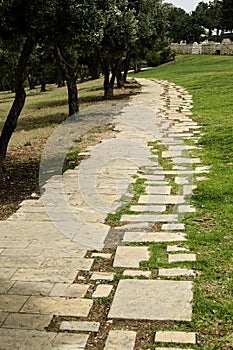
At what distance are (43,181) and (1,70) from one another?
98.2 feet

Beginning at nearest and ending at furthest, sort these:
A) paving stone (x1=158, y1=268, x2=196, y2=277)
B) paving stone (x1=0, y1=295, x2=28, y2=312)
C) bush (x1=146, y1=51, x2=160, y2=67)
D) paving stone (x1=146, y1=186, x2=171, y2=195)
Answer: paving stone (x1=0, y1=295, x2=28, y2=312) → paving stone (x1=158, y1=268, x2=196, y2=277) → paving stone (x1=146, y1=186, x2=171, y2=195) → bush (x1=146, y1=51, x2=160, y2=67)

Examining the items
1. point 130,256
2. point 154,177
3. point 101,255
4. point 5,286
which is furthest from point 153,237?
point 154,177

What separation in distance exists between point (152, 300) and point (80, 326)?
563 millimetres

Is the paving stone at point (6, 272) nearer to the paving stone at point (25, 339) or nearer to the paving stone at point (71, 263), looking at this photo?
the paving stone at point (71, 263)

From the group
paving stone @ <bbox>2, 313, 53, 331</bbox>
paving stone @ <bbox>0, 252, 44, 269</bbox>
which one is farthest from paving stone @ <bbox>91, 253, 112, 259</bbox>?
paving stone @ <bbox>2, 313, 53, 331</bbox>

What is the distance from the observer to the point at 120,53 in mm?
17359

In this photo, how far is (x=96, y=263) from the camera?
14.4 ft

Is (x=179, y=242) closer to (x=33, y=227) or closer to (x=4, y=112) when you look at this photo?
(x=33, y=227)

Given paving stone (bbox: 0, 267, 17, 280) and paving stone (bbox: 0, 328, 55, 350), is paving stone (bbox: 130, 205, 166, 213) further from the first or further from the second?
paving stone (bbox: 0, 328, 55, 350)

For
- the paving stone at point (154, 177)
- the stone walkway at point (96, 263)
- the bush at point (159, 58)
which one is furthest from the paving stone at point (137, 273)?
the bush at point (159, 58)

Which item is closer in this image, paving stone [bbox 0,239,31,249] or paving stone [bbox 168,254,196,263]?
paving stone [bbox 168,254,196,263]

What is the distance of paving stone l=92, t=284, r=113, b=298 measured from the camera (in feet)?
12.5

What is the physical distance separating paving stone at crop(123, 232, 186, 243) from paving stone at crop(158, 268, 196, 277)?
2.14 feet

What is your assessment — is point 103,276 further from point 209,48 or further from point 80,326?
point 209,48
